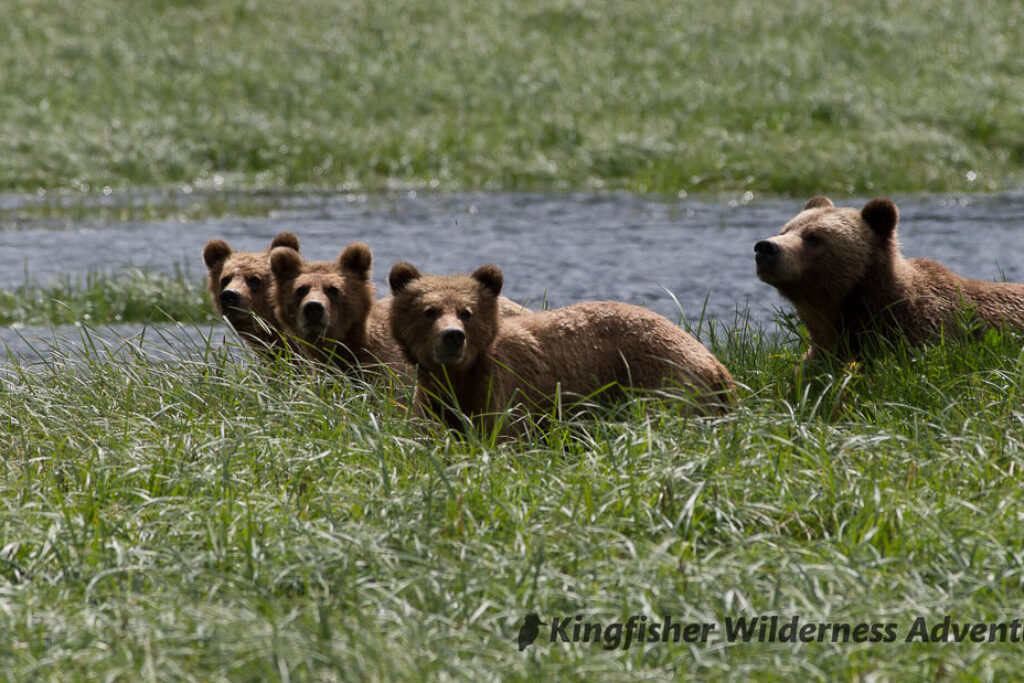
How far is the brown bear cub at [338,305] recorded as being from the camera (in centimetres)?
722

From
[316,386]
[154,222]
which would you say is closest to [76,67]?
[154,222]

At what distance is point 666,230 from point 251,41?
45.4 ft

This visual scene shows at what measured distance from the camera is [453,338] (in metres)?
5.94

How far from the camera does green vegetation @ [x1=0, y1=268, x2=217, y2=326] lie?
11953 mm

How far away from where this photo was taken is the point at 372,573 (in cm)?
444

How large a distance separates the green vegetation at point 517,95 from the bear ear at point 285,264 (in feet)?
41.7

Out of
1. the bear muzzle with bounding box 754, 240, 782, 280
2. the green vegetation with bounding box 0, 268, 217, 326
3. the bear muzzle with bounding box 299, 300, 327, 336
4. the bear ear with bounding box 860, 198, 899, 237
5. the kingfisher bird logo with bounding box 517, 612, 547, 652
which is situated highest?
the bear ear with bounding box 860, 198, 899, 237

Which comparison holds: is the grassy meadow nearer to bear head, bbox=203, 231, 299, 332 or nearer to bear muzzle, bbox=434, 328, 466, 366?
bear muzzle, bbox=434, 328, 466, 366

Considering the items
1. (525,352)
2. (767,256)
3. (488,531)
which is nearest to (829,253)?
(767,256)

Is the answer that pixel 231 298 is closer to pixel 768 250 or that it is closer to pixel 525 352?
pixel 525 352

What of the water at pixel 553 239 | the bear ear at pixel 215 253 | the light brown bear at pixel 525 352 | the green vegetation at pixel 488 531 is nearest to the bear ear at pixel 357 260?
the light brown bear at pixel 525 352

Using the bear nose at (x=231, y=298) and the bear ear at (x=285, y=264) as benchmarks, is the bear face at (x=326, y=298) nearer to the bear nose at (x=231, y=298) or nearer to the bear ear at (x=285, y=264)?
the bear ear at (x=285, y=264)

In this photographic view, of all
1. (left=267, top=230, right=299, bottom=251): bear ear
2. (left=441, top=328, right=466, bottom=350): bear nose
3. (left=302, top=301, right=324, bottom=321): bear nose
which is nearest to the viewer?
(left=441, top=328, right=466, bottom=350): bear nose

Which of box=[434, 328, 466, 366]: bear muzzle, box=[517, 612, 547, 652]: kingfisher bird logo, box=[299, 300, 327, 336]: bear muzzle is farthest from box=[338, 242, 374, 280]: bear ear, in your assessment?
box=[517, 612, 547, 652]: kingfisher bird logo
